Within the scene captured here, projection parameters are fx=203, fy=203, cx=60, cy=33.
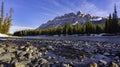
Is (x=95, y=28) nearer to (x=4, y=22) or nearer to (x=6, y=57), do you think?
(x=4, y=22)

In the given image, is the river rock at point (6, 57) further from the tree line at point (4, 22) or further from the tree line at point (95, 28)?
the tree line at point (95, 28)

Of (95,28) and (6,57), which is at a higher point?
(95,28)

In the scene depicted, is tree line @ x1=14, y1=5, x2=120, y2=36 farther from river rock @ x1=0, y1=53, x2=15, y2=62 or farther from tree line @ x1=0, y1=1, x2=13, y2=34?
river rock @ x1=0, y1=53, x2=15, y2=62

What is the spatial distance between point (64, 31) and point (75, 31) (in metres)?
8.91

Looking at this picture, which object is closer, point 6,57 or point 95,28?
point 6,57

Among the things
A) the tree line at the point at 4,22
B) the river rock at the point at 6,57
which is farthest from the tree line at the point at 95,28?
the river rock at the point at 6,57

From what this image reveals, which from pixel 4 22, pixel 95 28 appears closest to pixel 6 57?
pixel 4 22

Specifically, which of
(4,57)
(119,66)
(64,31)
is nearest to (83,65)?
(119,66)

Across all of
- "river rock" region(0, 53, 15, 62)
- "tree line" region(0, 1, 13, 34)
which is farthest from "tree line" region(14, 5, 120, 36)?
"river rock" region(0, 53, 15, 62)

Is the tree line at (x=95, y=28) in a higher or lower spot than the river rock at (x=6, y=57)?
higher

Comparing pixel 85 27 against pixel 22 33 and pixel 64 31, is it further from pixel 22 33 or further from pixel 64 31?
pixel 22 33

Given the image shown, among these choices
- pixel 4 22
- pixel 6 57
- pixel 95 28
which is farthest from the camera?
pixel 95 28

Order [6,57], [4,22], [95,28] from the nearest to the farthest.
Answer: [6,57], [4,22], [95,28]

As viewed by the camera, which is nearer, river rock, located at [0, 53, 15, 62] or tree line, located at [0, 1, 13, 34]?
river rock, located at [0, 53, 15, 62]
